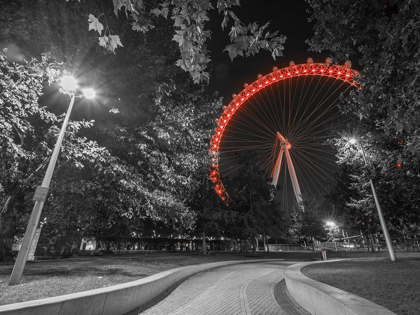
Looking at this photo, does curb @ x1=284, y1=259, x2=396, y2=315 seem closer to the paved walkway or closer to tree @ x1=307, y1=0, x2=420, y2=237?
the paved walkway

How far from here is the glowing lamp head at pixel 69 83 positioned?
768cm

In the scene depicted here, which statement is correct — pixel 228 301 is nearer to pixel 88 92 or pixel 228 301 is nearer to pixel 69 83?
pixel 88 92

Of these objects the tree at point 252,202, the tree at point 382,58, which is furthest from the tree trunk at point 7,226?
the tree at point 252,202

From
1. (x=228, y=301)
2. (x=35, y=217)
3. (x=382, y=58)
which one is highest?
(x=382, y=58)

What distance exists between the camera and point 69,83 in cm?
777

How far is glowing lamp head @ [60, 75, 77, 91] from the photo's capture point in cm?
768

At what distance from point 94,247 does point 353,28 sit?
31.0 m

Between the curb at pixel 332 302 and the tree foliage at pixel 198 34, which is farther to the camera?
the curb at pixel 332 302

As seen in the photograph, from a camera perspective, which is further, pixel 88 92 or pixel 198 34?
pixel 88 92

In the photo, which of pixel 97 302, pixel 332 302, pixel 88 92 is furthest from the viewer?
pixel 88 92

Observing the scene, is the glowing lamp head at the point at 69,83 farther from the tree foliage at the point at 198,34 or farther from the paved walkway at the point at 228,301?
the paved walkway at the point at 228,301

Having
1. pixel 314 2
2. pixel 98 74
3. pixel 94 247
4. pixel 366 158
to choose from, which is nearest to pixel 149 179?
pixel 98 74

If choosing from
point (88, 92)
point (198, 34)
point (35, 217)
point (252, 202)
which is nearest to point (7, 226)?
point (35, 217)

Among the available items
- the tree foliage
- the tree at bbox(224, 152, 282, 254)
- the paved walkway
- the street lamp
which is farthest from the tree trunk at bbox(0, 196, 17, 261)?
the tree at bbox(224, 152, 282, 254)
